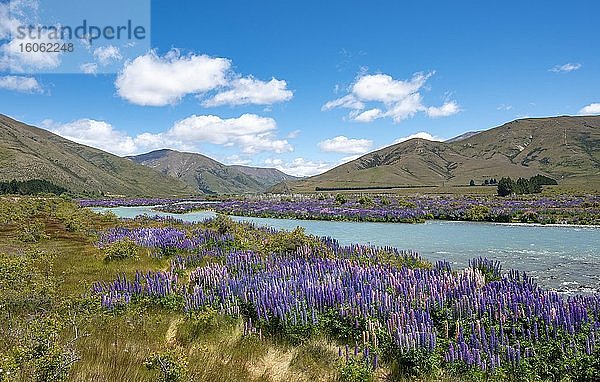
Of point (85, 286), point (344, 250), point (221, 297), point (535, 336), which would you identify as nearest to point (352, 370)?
point (535, 336)

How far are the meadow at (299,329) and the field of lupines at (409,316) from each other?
0.03 meters

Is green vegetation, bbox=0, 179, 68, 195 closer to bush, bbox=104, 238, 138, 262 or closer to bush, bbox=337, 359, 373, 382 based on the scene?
bush, bbox=104, 238, 138, 262

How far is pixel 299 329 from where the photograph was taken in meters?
8.41

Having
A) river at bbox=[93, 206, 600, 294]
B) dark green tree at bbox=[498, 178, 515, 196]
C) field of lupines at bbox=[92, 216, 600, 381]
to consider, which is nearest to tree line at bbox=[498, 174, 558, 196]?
dark green tree at bbox=[498, 178, 515, 196]

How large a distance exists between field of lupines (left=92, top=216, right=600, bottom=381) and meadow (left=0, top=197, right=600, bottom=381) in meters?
0.03

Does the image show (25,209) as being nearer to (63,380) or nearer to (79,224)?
(79,224)

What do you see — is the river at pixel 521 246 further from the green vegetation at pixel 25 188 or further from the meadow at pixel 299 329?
the green vegetation at pixel 25 188

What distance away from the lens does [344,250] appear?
60.2ft

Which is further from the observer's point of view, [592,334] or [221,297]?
[221,297]

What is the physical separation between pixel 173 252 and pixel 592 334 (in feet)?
59.8

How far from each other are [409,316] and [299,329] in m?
2.28

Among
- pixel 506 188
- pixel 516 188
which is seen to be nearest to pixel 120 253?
pixel 506 188

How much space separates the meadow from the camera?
6262 millimetres

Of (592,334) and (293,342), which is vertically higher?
(592,334)
